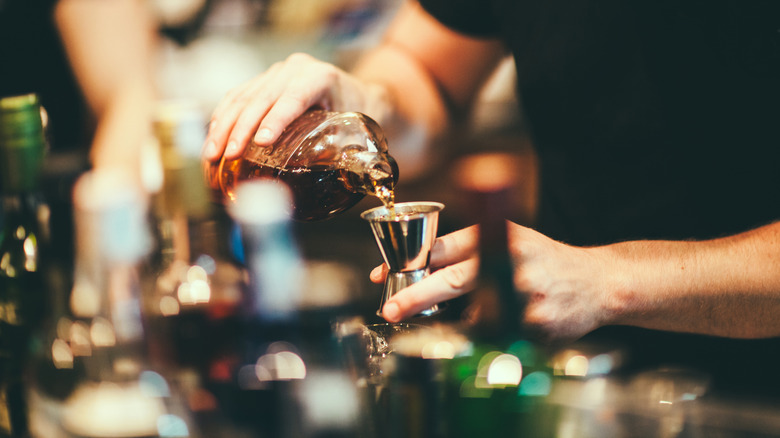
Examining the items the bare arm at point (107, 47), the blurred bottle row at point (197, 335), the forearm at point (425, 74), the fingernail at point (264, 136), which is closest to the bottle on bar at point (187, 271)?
the blurred bottle row at point (197, 335)

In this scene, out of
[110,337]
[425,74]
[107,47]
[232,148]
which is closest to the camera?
[110,337]

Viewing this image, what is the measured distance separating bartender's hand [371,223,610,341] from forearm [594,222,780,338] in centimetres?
4

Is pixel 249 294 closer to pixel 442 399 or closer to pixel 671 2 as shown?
pixel 442 399

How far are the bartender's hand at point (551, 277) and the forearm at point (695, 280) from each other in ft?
0.12

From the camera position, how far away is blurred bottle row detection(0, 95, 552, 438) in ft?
1.82

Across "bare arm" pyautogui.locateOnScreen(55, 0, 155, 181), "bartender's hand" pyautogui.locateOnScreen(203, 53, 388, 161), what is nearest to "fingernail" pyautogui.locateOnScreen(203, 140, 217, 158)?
"bartender's hand" pyautogui.locateOnScreen(203, 53, 388, 161)

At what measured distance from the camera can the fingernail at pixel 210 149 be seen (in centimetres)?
88

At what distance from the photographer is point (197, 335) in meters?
0.79

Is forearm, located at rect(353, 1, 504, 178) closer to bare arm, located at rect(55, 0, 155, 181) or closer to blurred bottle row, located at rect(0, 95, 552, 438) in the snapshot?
blurred bottle row, located at rect(0, 95, 552, 438)

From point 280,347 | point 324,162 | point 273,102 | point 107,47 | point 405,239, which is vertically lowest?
point 280,347

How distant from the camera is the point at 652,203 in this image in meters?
1.18

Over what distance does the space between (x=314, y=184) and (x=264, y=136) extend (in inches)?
3.4

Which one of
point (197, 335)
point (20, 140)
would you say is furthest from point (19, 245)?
point (197, 335)

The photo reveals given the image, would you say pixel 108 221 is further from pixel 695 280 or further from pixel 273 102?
pixel 695 280
